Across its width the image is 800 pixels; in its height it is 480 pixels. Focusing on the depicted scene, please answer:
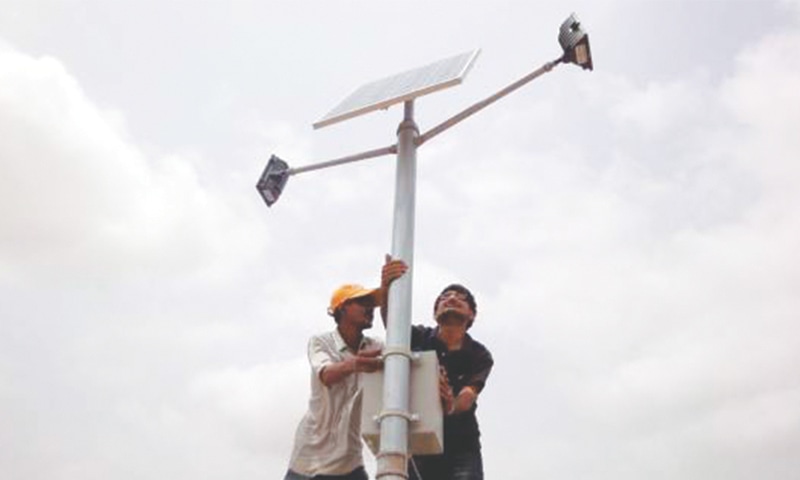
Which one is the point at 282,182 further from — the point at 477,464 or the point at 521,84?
the point at 477,464

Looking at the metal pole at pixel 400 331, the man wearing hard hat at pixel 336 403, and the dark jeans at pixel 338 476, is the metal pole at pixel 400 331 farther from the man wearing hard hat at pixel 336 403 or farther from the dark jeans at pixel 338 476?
the dark jeans at pixel 338 476

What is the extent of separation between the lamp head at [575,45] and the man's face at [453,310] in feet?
6.27

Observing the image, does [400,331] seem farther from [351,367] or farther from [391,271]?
[351,367]

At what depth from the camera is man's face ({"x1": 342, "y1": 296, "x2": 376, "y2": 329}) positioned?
609 centimetres

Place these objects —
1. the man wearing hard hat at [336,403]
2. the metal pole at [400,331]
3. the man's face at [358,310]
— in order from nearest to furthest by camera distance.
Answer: the metal pole at [400,331], the man wearing hard hat at [336,403], the man's face at [358,310]

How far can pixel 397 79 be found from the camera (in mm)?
6922

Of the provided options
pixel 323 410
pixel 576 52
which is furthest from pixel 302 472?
pixel 576 52

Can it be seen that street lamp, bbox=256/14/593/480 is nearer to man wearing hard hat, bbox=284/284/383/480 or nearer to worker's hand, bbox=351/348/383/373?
worker's hand, bbox=351/348/383/373

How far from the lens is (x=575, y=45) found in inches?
243

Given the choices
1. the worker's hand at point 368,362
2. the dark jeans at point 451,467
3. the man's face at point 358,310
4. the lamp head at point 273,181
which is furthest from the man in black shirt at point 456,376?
the lamp head at point 273,181

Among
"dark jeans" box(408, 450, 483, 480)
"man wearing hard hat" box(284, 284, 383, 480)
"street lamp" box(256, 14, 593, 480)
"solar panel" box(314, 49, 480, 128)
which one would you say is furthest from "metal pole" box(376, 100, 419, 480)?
"dark jeans" box(408, 450, 483, 480)

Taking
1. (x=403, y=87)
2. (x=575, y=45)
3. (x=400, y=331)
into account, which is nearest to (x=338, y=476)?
(x=400, y=331)

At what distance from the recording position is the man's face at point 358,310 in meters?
6.09

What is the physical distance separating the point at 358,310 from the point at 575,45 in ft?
8.16
